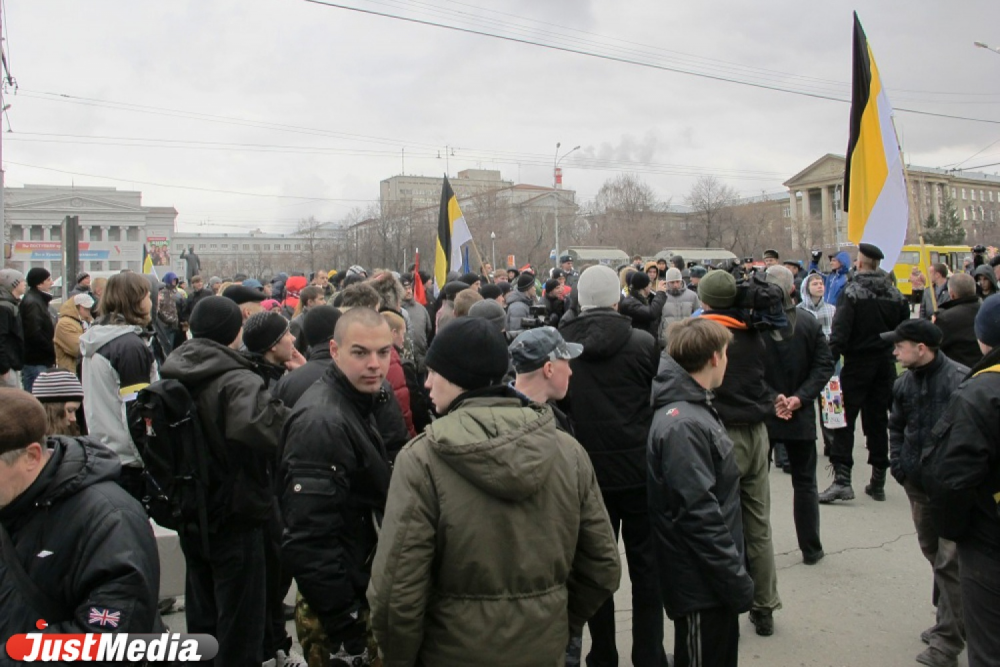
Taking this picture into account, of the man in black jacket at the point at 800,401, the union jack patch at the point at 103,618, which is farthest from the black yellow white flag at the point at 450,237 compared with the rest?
the union jack patch at the point at 103,618

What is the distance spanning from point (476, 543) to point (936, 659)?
3303 millimetres

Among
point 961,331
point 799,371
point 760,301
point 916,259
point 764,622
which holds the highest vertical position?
point 916,259

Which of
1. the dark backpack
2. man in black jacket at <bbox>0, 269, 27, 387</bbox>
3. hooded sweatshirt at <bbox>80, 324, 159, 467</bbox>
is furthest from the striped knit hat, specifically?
man in black jacket at <bbox>0, 269, 27, 387</bbox>

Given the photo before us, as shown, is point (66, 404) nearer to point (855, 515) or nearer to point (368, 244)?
point (855, 515)

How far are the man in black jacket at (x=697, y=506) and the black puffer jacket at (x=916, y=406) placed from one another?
161 centimetres

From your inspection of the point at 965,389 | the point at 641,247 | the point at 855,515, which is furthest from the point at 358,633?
the point at 641,247

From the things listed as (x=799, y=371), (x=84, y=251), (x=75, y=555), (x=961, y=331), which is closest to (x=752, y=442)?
(x=799, y=371)

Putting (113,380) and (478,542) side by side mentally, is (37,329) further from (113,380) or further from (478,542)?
(478,542)

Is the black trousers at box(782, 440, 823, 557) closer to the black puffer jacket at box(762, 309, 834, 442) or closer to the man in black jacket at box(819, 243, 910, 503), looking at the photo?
the black puffer jacket at box(762, 309, 834, 442)

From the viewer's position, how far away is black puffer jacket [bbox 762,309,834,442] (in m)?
5.33

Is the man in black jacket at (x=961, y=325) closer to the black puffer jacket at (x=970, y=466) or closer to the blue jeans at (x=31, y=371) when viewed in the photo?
the black puffer jacket at (x=970, y=466)

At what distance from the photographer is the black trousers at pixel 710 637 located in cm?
318

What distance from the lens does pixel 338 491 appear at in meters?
2.80

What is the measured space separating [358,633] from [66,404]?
69.9 inches
